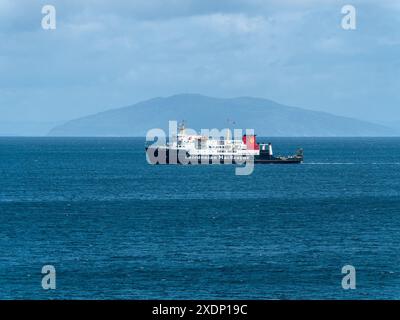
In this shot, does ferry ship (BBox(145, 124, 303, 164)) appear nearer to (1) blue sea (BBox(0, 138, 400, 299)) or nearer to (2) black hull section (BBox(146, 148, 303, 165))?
(2) black hull section (BBox(146, 148, 303, 165))

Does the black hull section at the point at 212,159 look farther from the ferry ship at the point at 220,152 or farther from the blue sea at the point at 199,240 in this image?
the blue sea at the point at 199,240

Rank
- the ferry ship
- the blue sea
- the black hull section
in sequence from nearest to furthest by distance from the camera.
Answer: the blue sea
the ferry ship
the black hull section

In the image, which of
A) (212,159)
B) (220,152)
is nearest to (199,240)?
(220,152)

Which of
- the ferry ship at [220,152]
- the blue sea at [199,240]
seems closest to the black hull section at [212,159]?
the ferry ship at [220,152]

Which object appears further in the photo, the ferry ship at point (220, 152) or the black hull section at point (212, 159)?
the black hull section at point (212, 159)

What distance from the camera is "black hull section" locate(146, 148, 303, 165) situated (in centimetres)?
17850

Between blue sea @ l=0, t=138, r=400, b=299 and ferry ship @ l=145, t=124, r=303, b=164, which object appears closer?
blue sea @ l=0, t=138, r=400, b=299

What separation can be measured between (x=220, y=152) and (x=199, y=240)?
123 metres

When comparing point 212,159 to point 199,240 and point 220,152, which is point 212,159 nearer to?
point 220,152

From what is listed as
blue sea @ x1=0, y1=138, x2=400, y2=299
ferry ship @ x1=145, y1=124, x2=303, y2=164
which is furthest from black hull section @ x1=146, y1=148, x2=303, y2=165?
blue sea @ x1=0, y1=138, x2=400, y2=299

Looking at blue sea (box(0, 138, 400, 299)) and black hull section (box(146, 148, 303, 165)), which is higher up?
black hull section (box(146, 148, 303, 165))

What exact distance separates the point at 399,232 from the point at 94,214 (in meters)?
32.0

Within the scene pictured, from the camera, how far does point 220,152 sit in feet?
595

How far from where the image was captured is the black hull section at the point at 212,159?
586 feet
